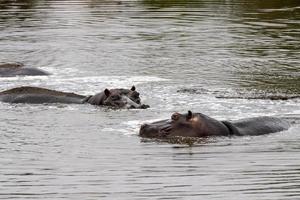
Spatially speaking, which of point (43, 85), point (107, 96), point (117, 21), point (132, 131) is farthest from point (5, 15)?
point (132, 131)

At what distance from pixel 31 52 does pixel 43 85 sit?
19.1ft

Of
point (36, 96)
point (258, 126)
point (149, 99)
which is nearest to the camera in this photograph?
point (258, 126)

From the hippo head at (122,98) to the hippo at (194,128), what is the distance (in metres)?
2.65

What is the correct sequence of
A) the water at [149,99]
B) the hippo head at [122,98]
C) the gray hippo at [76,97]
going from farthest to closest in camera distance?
the gray hippo at [76,97] < the hippo head at [122,98] < the water at [149,99]

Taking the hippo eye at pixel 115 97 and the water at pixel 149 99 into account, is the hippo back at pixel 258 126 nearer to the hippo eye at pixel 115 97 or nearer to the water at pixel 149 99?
the water at pixel 149 99

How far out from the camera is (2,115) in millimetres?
13773

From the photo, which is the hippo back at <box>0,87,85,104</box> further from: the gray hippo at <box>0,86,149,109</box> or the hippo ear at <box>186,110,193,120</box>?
the hippo ear at <box>186,110,193,120</box>

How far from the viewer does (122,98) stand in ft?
49.2

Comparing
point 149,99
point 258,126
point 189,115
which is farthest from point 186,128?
point 149,99

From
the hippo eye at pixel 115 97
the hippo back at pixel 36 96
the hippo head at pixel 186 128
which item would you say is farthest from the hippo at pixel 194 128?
the hippo back at pixel 36 96

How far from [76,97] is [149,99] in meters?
1.19

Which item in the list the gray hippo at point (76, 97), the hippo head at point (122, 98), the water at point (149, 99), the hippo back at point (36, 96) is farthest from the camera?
the hippo back at point (36, 96)

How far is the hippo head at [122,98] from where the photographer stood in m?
14.7

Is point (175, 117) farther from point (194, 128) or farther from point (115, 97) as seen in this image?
point (115, 97)
